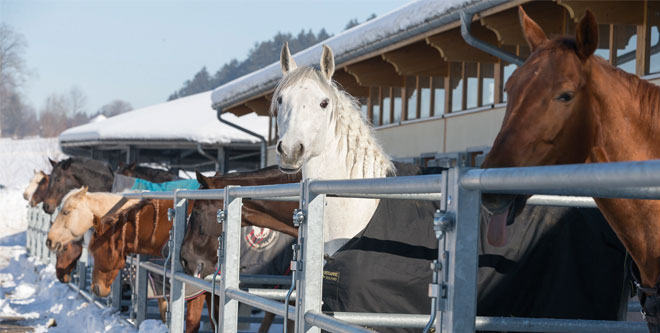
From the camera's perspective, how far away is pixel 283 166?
4.19 m

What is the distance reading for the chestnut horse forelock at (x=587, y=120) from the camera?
232cm

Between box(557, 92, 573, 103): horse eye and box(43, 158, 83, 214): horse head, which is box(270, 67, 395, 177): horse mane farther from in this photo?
box(43, 158, 83, 214): horse head

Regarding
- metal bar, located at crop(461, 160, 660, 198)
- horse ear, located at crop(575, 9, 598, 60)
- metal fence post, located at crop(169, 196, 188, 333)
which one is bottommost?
metal fence post, located at crop(169, 196, 188, 333)

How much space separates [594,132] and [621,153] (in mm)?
103

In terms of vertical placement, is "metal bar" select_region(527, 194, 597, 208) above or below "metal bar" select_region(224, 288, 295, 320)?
above

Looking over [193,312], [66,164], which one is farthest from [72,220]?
[66,164]

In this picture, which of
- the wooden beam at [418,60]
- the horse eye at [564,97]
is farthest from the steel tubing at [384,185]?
the wooden beam at [418,60]

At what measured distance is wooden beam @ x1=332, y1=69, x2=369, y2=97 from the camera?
12.1 meters

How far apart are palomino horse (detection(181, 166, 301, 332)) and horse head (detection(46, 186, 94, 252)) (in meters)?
3.46

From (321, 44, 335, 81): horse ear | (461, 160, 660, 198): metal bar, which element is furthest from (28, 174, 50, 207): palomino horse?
(461, 160, 660, 198): metal bar

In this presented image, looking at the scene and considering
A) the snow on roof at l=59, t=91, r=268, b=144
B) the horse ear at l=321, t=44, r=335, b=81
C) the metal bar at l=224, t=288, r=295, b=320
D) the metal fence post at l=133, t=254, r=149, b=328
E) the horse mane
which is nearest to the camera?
the metal bar at l=224, t=288, r=295, b=320

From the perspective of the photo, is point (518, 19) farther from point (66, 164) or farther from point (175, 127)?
point (175, 127)

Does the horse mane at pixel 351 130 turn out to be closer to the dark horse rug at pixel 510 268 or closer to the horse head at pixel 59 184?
the dark horse rug at pixel 510 268

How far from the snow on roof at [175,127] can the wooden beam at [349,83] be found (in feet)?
25.1
